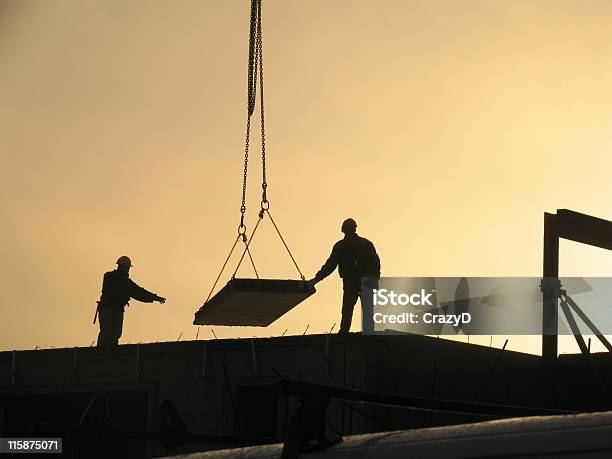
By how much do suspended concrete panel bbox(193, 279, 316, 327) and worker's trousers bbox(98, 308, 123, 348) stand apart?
3.38m

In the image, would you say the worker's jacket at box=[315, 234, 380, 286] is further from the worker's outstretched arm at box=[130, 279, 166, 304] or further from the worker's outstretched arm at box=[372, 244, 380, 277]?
the worker's outstretched arm at box=[130, 279, 166, 304]

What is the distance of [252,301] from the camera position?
1997 cm

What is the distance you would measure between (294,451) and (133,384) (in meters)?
20.0

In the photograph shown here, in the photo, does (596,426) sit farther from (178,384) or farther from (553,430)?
(178,384)

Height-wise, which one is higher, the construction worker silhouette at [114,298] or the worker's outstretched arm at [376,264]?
the worker's outstretched arm at [376,264]

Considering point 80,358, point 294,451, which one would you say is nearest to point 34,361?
point 80,358

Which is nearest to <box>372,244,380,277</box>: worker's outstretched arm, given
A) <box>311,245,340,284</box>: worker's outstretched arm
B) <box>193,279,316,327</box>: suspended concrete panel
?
<box>311,245,340,284</box>: worker's outstretched arm

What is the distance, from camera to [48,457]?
2570 centimetres

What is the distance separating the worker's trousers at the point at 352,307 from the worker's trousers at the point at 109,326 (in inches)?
240

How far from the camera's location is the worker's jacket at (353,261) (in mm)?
21344

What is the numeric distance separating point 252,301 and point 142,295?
5.85m

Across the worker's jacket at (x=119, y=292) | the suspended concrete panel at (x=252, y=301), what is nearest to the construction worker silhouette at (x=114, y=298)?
the worker's jacket at (x=119, y=292)

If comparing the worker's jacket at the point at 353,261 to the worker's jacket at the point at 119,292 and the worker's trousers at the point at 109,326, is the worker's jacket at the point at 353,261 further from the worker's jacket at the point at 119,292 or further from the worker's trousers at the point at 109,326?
the worker's trousers at the point at 109,326

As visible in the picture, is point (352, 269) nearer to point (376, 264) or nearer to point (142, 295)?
point (376, 264)
